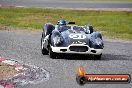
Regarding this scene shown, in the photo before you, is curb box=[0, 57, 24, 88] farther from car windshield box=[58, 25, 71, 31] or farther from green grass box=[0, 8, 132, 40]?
green grass box=[0, 8, 132, 40]


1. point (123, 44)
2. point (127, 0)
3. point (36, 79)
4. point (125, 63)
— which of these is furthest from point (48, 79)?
point (127, 0)

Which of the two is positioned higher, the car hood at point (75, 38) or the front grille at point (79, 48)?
the car hood at point (75, 38)

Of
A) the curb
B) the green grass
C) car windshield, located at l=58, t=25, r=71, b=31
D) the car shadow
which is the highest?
car windshield, located at l=58, t=25, r=71, b=31

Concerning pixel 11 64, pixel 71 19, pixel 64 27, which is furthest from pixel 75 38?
pixel 71 19

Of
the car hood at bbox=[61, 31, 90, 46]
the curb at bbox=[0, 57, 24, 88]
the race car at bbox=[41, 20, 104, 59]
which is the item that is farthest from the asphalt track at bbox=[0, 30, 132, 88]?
the car hood at bbox=[61, 31, 90, 46]

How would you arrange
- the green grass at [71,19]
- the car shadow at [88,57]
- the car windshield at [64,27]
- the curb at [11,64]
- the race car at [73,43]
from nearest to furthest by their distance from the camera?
1. the curb at [11,64]
2. the race car at [73,43]
3. the car shadow at [88,57]
4. the car windshield at [64,27]
5. the green grass at [71,19]

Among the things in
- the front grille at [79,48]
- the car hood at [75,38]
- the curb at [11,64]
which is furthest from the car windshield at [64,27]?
the curb at [11,64]

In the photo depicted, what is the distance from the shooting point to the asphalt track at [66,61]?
442 inches

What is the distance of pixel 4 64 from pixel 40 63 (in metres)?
1.18

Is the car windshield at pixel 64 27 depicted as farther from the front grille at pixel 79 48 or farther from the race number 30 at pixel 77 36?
the front grille at pixel 79 48

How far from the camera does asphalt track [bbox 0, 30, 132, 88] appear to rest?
1122cm

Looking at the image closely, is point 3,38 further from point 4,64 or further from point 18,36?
point 4,64

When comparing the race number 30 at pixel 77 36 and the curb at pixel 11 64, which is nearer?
the curb at pixel 11 64

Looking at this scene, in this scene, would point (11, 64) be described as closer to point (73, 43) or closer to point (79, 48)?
point (73, 43)
